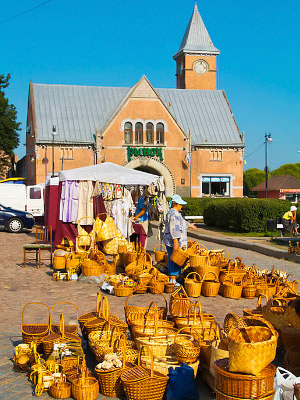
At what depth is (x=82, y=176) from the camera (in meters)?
15.5

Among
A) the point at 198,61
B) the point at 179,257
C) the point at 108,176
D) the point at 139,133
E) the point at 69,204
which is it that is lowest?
the point at 179,257

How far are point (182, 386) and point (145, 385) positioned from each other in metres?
0.36

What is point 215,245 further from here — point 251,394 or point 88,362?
point 251,394

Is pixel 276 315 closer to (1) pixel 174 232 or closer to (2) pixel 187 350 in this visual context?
(2) pixel 187 350

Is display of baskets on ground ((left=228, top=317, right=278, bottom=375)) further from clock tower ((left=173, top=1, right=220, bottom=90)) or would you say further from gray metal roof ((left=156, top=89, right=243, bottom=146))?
clock tower ((left=173, top=1, right=220, bottom=90))

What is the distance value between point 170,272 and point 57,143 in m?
33.3

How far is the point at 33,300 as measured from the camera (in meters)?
9.27

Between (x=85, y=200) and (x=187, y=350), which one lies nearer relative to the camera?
(x=187, y=350)

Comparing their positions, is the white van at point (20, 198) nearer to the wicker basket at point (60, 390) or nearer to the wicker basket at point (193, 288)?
the wicker basket at point (193, 288)

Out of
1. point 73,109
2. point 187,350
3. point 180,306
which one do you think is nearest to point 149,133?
point 73,109

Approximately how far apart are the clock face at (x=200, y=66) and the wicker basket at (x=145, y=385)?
173 ft

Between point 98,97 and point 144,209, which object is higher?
point 98,97

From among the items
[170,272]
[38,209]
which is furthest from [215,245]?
[38,209]

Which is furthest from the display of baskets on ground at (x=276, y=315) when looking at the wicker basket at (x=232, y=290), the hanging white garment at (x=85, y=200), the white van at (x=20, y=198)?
the white van at (x=20, y=198)
